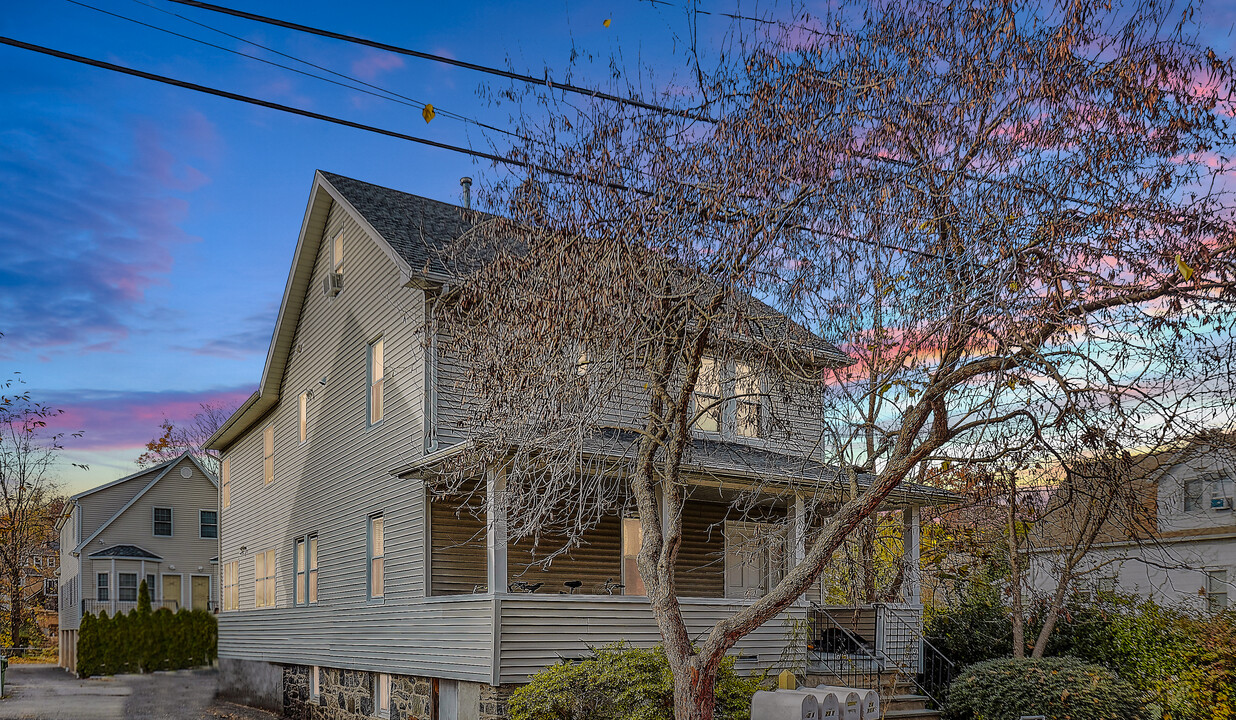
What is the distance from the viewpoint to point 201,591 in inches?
1521

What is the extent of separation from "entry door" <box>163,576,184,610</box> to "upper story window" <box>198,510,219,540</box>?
2.02 m

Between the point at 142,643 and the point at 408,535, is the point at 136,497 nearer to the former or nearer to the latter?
the point at 142,643

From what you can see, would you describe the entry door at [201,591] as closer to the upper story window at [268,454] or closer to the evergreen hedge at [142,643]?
the evergreen hedge at [142,643]

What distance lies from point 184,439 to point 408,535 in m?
36.7

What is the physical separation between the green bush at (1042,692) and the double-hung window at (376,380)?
388 inches

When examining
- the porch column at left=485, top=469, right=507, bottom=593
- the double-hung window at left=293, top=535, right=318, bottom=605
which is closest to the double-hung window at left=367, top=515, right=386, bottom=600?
the double-hung window at left=293, top=535, right=318, bottom=605

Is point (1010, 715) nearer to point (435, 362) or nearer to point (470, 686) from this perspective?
point (470, 686)

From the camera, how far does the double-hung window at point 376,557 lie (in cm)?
1574

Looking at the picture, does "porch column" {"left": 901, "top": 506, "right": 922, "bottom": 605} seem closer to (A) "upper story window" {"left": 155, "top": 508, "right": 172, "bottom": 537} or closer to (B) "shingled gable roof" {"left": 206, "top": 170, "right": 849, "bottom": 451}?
(B) "shingled gable roof" {"left": 206, "top": 170, "right": 849, "bottom": 451}

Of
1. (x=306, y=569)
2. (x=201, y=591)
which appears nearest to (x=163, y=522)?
(x=201, y=591)

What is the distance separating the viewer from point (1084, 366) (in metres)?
7.92

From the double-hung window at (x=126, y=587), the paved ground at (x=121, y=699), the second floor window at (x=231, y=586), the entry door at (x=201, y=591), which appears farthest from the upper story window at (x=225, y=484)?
the entry door at (x=201, y=591)

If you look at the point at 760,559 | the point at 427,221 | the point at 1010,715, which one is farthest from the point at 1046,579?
the point at 427,221

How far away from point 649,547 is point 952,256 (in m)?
4.12
